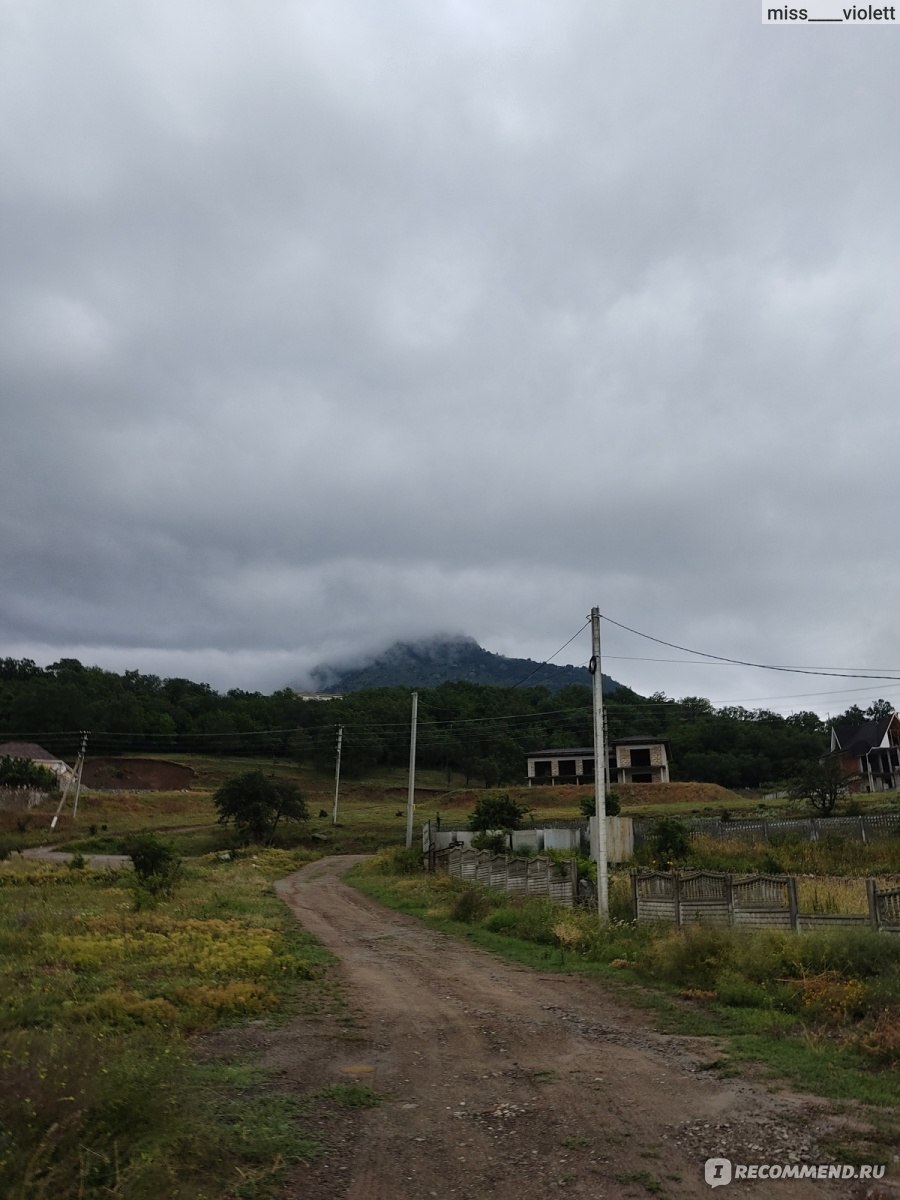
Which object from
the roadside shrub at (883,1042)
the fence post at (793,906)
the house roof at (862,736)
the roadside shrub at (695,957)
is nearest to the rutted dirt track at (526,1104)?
the roadside shrub at (695,957)

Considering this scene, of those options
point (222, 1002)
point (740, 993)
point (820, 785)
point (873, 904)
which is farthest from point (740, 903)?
point (820, 785)

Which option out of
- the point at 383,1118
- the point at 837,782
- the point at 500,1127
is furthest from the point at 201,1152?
the point at 837,782

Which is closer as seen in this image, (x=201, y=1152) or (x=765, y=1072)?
(x=201, y=1152)

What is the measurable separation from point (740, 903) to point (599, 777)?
5356 millimetres

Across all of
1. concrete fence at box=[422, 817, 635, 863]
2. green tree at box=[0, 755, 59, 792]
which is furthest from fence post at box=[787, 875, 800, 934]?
green tree at box=[0, 755, 59, 792]

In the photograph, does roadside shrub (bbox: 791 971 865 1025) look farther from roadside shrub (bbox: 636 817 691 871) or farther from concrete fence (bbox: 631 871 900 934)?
roadside shrub (bbox: 636 817 691 871)

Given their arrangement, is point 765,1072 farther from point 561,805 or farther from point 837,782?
point 561,805

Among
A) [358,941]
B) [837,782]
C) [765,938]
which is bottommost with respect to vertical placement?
[358,941]

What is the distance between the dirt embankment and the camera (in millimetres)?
107562

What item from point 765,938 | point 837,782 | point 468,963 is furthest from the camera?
point 837,782

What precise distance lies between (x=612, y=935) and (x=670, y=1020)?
257 inches

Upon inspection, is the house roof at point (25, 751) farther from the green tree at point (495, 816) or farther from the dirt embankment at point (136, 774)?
the green tree at point (495, 816)

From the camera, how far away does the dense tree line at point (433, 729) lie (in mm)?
112062

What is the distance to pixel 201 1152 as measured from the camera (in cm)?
663
